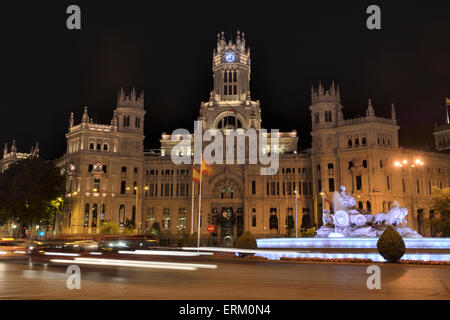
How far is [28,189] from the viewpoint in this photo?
6275 cm

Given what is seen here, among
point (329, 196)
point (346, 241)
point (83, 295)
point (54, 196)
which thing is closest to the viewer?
point (83, 295)

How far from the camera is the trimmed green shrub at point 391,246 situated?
25.7 meters

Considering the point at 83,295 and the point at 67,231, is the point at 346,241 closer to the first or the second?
the point at 83,295

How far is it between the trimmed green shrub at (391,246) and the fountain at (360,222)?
1344 cm

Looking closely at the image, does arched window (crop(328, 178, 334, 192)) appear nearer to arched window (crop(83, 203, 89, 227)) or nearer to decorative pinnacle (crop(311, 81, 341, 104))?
decorative pinnacle (crop(311, 81, 341, 104))

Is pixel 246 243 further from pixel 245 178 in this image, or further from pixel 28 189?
pixel 245 178

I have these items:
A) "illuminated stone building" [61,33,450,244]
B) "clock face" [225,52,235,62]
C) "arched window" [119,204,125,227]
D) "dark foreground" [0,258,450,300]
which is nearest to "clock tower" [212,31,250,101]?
"clock face" [225,52,235,62]

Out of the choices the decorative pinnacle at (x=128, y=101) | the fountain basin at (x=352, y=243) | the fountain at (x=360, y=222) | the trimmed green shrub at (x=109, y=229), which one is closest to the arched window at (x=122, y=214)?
the trimmed green shrub at (x=109, y=229)

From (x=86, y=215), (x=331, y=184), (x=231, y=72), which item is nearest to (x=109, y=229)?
(x=86, y=215)

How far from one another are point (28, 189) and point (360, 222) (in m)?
48.7
